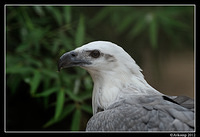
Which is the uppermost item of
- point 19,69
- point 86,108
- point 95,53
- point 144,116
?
point 95,53

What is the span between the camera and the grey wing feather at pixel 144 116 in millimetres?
2059

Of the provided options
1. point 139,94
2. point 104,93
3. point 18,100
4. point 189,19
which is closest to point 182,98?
point 139,94

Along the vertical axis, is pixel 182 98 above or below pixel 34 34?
below

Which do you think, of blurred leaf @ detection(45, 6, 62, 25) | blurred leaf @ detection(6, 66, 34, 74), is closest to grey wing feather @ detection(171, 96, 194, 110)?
blurred leaf @ detection(6, 66, 34, 74)

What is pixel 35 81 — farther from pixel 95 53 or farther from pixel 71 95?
pixel 95 53

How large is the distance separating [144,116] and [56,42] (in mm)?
1883

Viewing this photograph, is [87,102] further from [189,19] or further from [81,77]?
[189,19]

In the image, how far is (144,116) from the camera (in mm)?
2145

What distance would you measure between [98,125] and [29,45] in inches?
68.4

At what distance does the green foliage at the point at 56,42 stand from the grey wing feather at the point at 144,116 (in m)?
1.18

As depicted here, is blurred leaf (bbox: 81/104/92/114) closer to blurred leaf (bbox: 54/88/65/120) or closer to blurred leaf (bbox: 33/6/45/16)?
blurred leaf (bbox: 54/88/65/120)

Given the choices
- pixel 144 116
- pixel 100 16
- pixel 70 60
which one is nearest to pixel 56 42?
pixel 100 16

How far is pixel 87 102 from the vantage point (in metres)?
3.90

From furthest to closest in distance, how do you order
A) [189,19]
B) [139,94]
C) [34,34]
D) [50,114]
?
[189,19] → [50,114] → [34,34] → [139,94]
